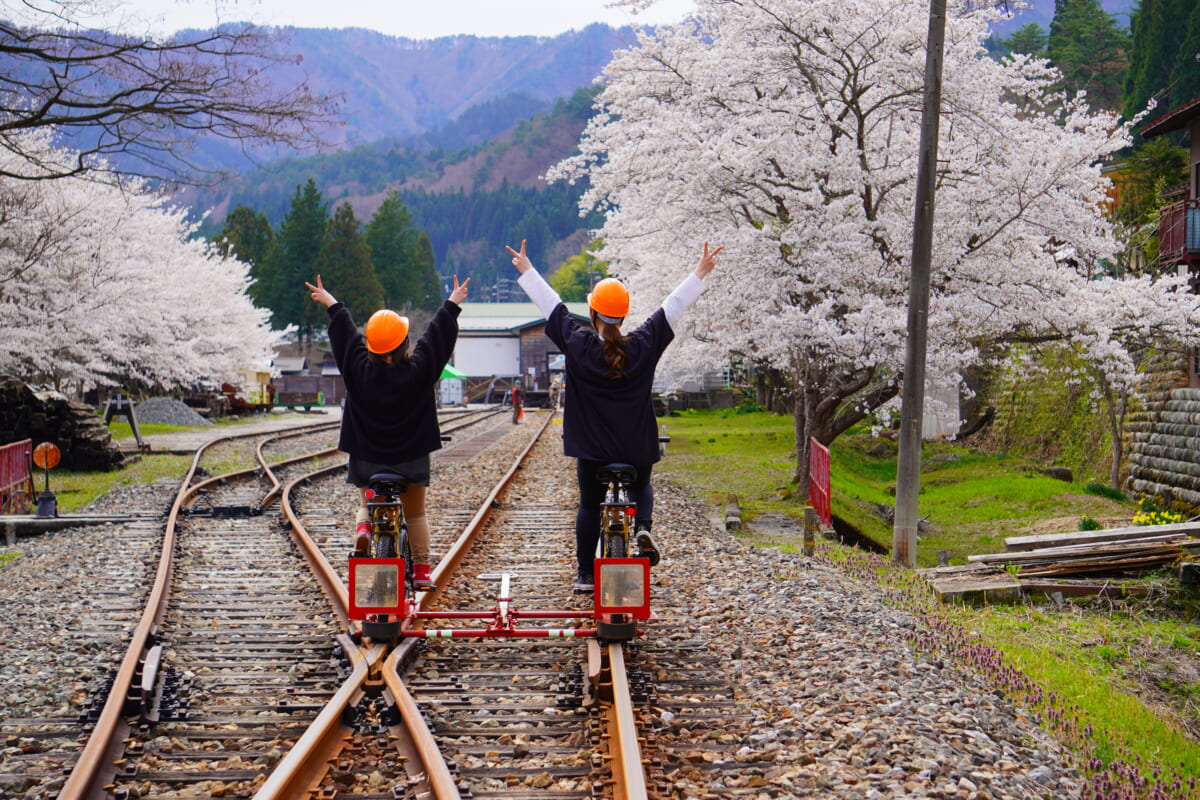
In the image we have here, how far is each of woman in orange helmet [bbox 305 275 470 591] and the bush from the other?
1743 cm

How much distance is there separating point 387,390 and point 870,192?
10.8 meters

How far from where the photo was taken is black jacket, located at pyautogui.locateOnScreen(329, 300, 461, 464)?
20.0 ft

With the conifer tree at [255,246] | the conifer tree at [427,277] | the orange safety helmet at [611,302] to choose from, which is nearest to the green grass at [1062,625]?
the orange safety helmet at [611,302]

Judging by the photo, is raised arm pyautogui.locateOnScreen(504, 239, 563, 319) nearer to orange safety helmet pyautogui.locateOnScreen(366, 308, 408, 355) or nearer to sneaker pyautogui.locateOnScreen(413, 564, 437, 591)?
orange safety helmet pyautogui.locateOnScreen(366, 308, 408, 355)

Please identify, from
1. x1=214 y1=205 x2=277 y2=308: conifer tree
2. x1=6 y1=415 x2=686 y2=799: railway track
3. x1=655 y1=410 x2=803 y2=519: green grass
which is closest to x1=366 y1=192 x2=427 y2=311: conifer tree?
x1=214 y1=205 x2=277 y2=308: conifer tree

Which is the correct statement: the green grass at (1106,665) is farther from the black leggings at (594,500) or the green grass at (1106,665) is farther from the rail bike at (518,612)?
the black leggings at (594,500)

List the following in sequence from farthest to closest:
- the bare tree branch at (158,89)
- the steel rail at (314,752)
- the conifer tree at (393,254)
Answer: the conifer tree at (393,254) < the bare tree branch at (158,89) < the steel rail at (314,752)

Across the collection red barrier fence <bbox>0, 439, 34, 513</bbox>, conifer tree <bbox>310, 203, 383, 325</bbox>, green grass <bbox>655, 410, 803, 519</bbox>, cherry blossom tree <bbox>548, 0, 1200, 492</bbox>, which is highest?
conifer tree <bbox>310, 203, 383, 325</bbox>

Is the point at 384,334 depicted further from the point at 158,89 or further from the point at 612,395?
the point at 158,89

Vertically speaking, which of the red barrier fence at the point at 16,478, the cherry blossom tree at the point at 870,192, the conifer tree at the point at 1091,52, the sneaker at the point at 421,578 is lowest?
the red barrier fence at the point at 16,478

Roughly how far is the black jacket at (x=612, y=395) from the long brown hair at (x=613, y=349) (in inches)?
1.6

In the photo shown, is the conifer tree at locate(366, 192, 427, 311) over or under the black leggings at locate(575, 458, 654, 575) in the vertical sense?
over

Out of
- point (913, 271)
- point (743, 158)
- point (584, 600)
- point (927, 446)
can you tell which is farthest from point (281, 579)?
point (927, 446)

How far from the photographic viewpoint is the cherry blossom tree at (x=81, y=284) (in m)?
25.0
